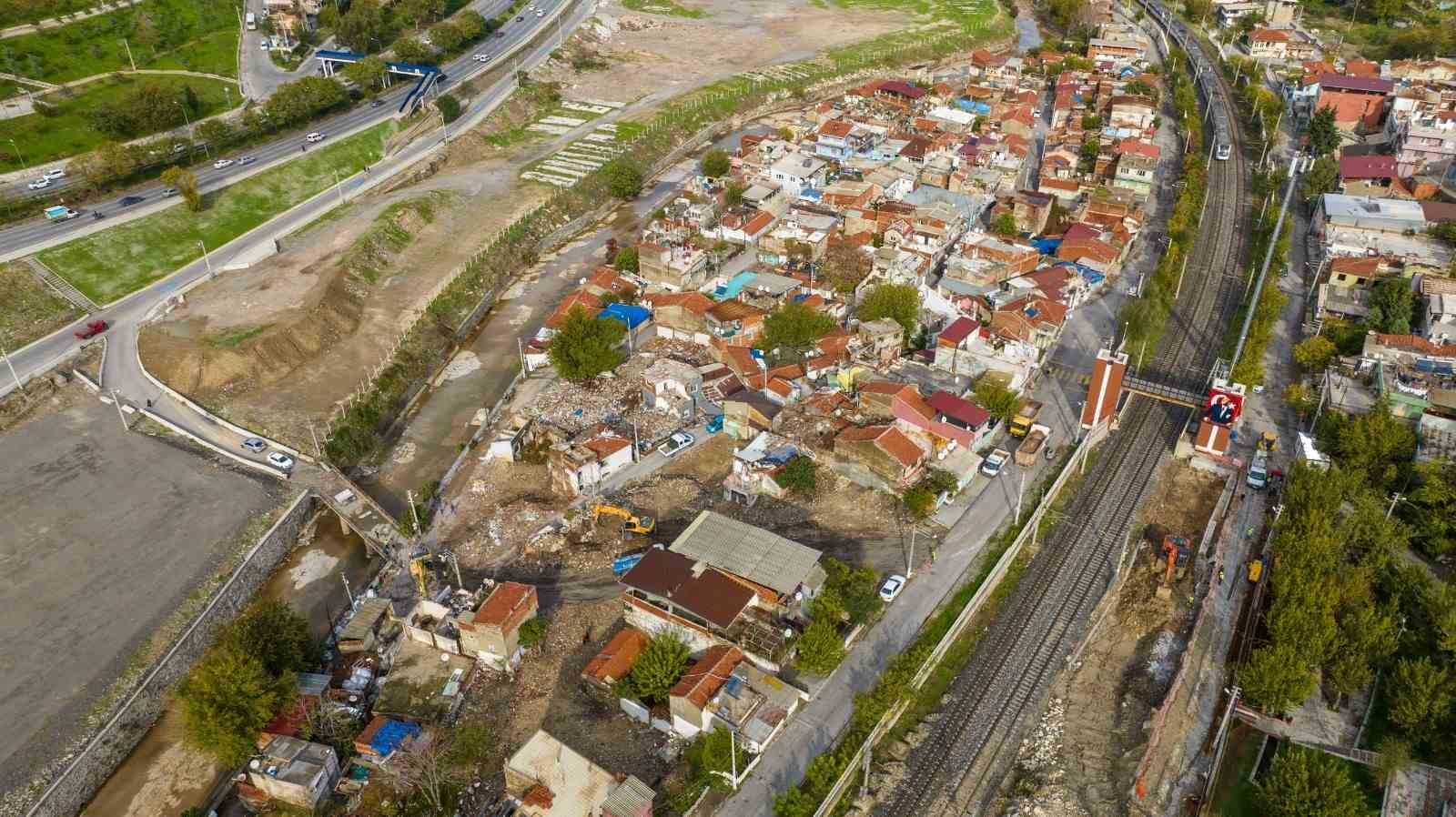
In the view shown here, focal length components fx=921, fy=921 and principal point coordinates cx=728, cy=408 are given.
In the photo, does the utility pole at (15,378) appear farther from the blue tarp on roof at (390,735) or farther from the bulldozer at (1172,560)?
the bulldozer at (1172,560)

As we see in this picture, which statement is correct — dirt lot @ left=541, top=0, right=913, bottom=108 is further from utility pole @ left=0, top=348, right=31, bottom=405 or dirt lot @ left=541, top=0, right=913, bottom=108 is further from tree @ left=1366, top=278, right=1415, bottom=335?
tree @ left=1366, top=278, right=1415, bottom=335

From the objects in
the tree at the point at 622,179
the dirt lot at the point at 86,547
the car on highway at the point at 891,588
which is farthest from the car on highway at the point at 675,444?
the tree at the point at 622,179

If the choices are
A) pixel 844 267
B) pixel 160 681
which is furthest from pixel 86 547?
pixel 844 267

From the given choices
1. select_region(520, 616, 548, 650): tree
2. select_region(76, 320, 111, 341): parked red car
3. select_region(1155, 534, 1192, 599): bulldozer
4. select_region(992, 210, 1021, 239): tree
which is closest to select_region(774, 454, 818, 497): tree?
select_region(520, 616, 548, 650): tree

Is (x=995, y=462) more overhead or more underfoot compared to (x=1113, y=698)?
more overhead

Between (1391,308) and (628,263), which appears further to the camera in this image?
(628,263)

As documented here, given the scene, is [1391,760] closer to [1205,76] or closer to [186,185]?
[186,185]

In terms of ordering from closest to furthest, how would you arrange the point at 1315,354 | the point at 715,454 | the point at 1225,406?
1. the point at 1225,406
2. the point at 715,454
3. the point at 1315,354
